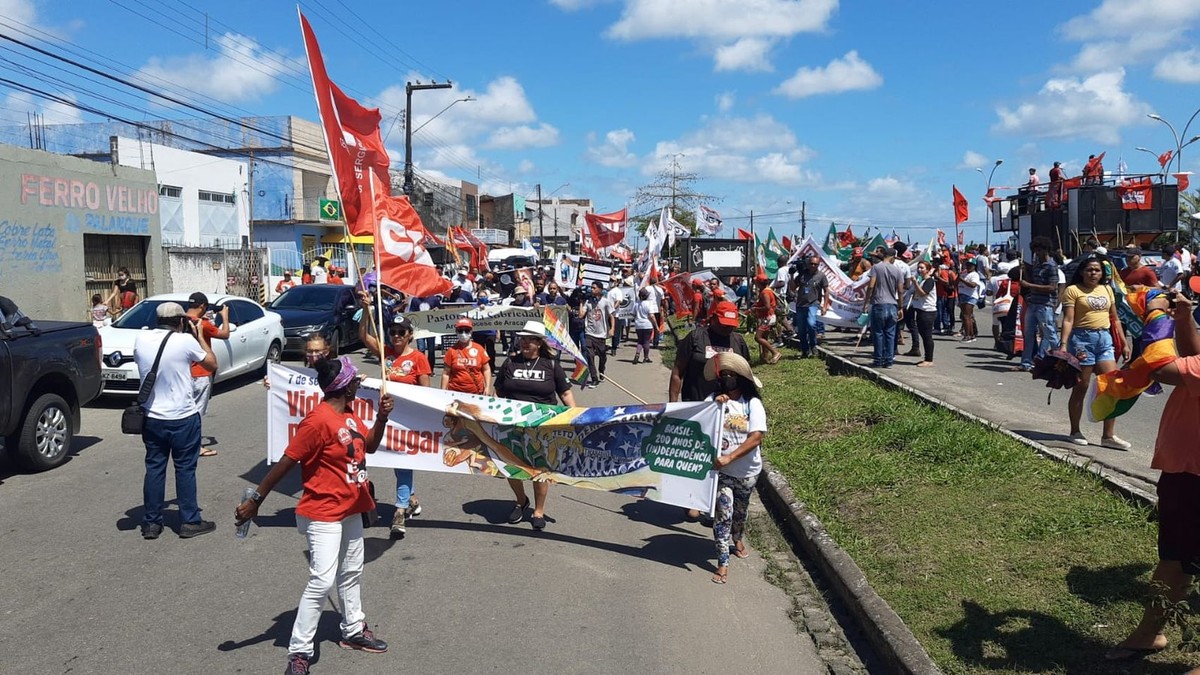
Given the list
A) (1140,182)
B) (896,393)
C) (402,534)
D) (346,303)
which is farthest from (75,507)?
(1140,182)

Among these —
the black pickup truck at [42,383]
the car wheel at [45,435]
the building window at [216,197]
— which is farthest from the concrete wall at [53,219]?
the building window at [216,197]

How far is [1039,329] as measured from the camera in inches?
535

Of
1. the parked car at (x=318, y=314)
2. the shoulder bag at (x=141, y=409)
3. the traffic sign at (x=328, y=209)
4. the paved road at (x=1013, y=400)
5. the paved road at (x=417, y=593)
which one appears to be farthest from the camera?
→ the traffic sign at (x=328, y=209)

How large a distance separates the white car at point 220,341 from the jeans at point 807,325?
9355 millimetres

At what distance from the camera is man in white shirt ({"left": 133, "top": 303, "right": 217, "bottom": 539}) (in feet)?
23.2

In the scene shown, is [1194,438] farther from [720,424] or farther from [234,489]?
[234,489]

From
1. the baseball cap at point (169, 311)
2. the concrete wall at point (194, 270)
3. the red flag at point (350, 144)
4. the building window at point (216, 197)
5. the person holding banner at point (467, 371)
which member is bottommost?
the person holding banner at point (467, 371)

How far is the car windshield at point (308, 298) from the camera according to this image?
19953mm

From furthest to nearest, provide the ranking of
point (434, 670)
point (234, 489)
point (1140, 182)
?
point (1140, 182), point (234, 489), point (434, 670)

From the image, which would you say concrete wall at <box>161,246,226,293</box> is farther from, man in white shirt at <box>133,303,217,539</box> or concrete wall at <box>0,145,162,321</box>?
man in white shirt at <box>133,303,217,539</box>

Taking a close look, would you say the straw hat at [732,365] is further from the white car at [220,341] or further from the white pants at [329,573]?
the white car at [220,341]

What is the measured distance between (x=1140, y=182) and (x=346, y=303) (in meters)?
19.9

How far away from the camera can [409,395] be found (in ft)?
23.9

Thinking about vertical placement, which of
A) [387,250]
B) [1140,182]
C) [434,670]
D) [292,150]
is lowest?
[434,670]
